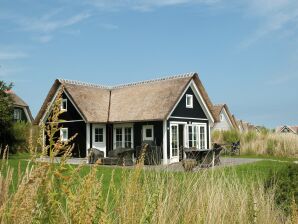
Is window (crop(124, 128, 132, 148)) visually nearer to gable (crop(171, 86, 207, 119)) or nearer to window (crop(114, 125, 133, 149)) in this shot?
window (crop(114, 125, 133, 149))

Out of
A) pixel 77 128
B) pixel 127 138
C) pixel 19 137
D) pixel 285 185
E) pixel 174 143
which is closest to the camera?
pixel 285 185

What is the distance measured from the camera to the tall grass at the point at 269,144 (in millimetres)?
26219

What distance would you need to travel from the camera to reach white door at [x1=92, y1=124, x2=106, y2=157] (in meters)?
23.9

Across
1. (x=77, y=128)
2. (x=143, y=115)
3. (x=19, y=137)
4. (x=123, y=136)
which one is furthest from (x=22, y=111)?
(x=143, y=115)

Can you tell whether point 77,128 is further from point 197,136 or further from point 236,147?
point 236,147

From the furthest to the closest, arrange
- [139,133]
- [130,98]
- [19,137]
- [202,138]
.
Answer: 1. [19,137]
2. [130,98]
3. [202,138]
4. [139,133]

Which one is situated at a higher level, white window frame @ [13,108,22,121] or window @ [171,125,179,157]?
white window frame @ [13,108,22,121]

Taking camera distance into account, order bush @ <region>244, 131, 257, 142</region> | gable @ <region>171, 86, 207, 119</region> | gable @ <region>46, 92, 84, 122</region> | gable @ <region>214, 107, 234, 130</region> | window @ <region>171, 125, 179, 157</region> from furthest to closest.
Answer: gable @ <region>214, 107, 234, 130</region>
bush @ <region>244, 131, 257, 142</region>
gable @ <region>46, 92, 84, 122</region>
gable @ <region>171, 86, 207, 119</region>
window @ <region>171, 125, 179, 157</region>

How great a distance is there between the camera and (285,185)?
255 inches

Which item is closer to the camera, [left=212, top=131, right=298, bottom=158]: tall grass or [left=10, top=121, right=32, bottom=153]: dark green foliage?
[left=212, top=131, right=298, bottom=158]: tall grass

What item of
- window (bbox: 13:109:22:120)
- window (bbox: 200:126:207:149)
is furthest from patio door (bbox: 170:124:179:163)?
window (bbox: 13:109:22:120)

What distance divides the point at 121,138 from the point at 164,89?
4155mm

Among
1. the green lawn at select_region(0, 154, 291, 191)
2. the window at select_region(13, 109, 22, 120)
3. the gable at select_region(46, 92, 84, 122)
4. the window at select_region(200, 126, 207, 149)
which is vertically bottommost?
the green lawn at select_region(0, 154, 291, 191)

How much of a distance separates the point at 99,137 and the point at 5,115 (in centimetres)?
627
